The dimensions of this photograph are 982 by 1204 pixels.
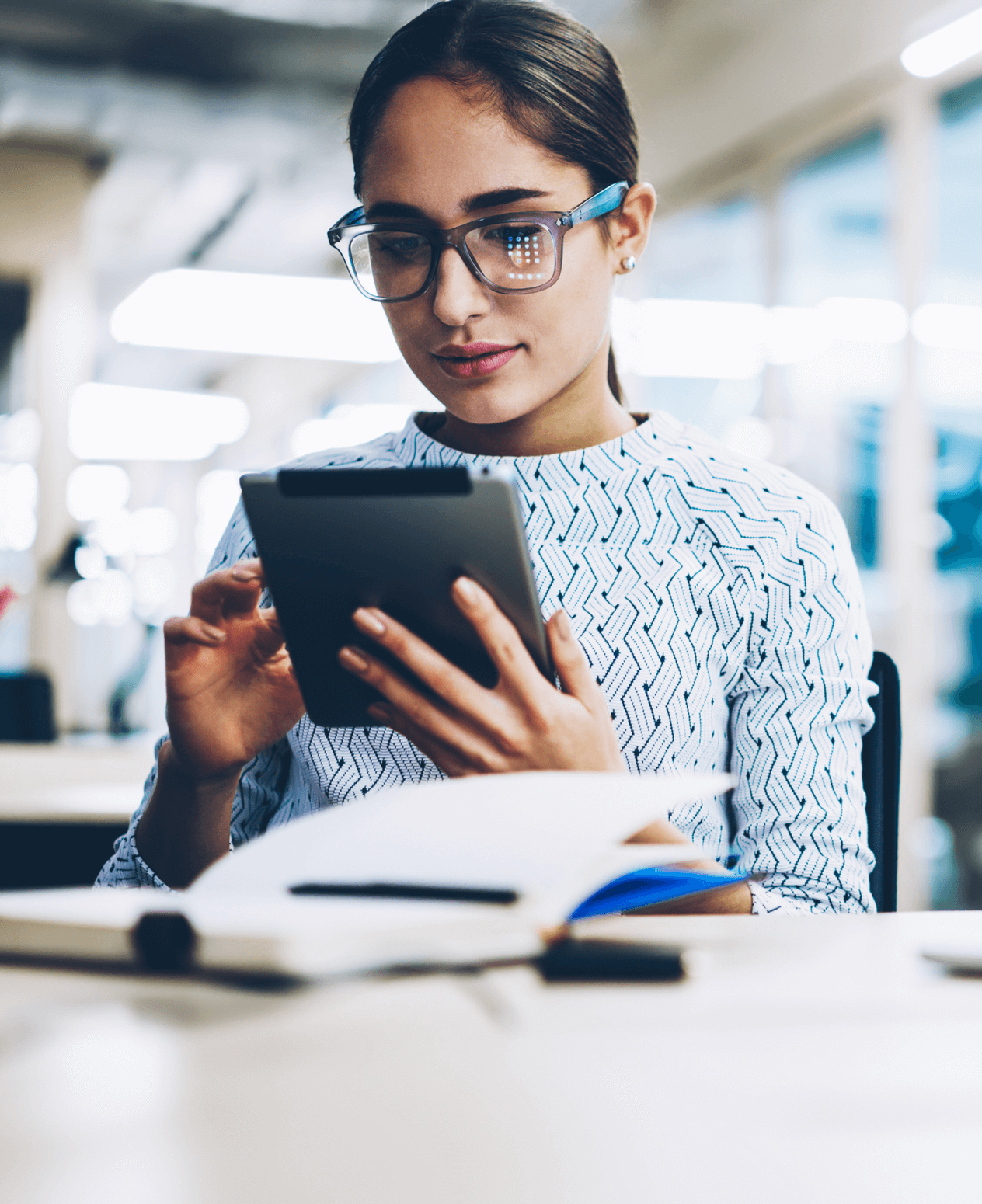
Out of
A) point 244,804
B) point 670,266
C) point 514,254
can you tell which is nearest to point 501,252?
point 514,254

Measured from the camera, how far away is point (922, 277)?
3.74 m

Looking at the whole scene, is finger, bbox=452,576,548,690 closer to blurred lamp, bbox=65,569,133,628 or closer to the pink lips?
the pink lips

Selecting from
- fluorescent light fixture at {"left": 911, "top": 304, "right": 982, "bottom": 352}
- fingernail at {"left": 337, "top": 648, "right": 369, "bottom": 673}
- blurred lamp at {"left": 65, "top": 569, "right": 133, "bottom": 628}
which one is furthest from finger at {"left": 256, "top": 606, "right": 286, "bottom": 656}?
blurred lamp at {"left": 65, "top": 569, "right": 133, "bottom": 628}

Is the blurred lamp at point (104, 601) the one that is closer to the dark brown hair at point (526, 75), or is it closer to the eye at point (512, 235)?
the dark brown hair at point (526, 75)

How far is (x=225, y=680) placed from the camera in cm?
96

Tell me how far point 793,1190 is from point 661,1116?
0.20 ft

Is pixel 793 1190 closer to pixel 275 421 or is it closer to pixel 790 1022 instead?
pixel 790 1022

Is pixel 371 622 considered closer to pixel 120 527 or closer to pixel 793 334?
pixel 793 334

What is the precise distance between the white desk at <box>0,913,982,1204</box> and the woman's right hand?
381mm

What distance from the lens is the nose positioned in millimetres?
1044

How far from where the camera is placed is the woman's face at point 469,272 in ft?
3.44

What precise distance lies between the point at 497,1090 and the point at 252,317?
726cm

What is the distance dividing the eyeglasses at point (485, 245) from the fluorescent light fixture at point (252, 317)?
5770 millimetres

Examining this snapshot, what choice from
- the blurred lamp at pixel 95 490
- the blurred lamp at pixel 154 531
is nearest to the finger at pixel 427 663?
the blurred lamp at pixel 95 490
